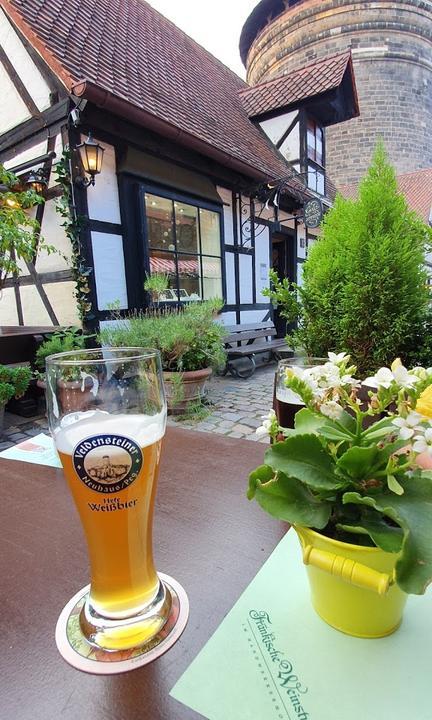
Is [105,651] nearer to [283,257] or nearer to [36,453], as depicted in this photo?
[36,453]

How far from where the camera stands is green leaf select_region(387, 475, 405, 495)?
374 millimetres

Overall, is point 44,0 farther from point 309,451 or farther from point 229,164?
point 309,451

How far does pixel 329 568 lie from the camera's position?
0.41 metres

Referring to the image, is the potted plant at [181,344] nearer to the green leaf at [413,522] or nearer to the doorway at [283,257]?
the green leaf at [413,522]

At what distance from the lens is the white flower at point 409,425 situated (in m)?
0.39

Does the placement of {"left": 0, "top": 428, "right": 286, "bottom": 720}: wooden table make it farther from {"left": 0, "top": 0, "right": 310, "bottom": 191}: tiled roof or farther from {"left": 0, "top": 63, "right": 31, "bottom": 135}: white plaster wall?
{"left": 0, "top": 63, "right": 31, "bottom": 135}: white plaster wall

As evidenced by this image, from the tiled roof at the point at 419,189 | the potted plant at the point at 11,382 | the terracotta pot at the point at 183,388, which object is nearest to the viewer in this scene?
the potted plant at the point at 11,382

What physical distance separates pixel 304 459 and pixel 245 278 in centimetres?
632

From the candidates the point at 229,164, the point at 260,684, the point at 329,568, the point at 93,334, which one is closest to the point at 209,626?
the point at 260,684

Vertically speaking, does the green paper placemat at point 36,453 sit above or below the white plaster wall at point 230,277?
below

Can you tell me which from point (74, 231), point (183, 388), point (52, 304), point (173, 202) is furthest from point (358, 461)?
point (173, 202)

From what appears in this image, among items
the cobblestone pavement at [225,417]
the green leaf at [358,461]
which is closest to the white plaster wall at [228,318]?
the cobblestone pavement at [225,417]

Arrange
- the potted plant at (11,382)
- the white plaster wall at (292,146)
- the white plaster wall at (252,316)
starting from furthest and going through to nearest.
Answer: the white plaster wall at (292,146) → the white plaster wall at (252,316) → the potted plant at (11,382)

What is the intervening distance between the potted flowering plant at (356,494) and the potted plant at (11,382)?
3.16m
